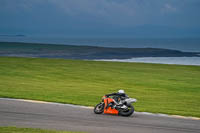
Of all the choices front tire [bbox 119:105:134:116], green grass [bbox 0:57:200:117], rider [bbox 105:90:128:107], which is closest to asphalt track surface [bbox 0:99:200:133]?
front tire [bbox 119:105:134:116]

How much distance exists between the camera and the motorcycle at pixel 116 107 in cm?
1334

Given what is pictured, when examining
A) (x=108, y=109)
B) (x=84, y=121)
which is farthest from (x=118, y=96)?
(x=84, y=121)

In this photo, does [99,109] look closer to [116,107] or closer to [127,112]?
[116,107]

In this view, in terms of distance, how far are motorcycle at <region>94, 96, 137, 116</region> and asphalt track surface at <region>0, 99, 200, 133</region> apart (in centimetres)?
27

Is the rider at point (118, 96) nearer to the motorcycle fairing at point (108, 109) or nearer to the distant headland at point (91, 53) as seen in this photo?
the motorcycle fairing at point (108, 109)

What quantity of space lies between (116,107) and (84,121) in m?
1.82

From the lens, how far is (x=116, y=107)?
44.5 ft

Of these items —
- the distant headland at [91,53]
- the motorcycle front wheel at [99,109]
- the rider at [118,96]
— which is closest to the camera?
the rider at [118,96]

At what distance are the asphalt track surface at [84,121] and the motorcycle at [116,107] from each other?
0.87ft

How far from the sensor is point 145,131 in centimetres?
1091

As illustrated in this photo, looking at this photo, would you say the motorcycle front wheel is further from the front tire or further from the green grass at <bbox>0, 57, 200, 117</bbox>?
the green grass at <bbox>0, 57, 200, 117</bbox>

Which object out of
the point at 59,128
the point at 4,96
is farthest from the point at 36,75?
the point at 59,128

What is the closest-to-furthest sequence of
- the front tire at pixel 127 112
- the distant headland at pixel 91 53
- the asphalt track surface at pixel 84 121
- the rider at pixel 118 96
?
the asphalt track surface at pixel 84 121 < the front tire at pixel 127 112 < the rider at pixel 118 96 < the distant headland at pixel 91 53

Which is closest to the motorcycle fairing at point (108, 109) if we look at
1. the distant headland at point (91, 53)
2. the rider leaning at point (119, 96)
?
the rider leaning at point (119, 96)
